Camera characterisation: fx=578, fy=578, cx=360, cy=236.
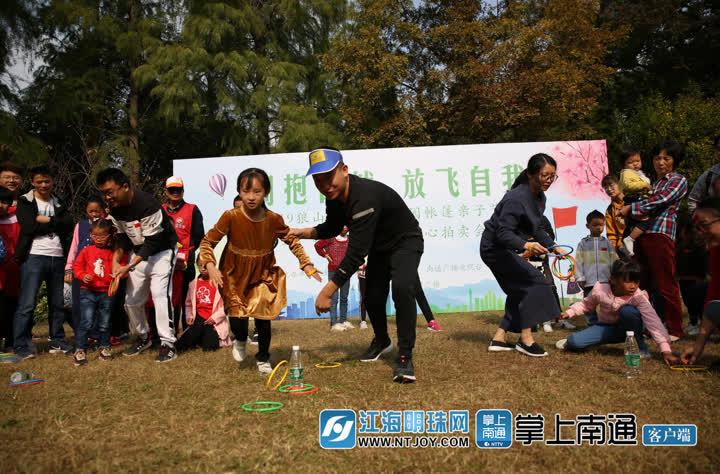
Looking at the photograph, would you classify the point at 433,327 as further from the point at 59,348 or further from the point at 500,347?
the point at 59,348

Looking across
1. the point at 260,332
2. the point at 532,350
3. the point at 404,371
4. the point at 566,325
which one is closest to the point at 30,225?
the point at 260,332

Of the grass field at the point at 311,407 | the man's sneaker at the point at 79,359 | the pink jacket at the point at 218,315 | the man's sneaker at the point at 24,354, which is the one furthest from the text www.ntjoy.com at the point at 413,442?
the man's sneaker at the point at 24,354

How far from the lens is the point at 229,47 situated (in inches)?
856

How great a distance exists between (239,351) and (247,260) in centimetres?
85

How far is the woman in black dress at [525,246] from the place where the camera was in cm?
534

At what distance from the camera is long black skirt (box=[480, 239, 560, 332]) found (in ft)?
17.6

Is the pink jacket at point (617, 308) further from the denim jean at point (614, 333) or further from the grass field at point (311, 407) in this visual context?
the grass field at point (311, 407)

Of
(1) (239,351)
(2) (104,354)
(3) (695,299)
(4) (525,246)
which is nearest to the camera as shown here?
(4) (525,246)

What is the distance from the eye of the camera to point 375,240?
16.5ft

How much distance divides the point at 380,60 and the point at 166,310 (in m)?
15.7

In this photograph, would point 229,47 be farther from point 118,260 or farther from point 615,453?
point 615,453

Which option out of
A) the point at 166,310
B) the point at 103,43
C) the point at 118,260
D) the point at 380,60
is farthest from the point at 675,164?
the point at 103,43

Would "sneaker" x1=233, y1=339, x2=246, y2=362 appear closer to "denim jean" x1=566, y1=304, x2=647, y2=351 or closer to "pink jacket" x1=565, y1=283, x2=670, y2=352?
"pink jacket" x1=565, y1=283, x2=670, y2=352

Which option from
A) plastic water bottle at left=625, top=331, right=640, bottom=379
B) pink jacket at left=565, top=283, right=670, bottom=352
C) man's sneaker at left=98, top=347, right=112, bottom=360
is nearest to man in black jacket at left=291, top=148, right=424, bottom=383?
pink jacket at left=565, top=283, right=670, bottom=352
